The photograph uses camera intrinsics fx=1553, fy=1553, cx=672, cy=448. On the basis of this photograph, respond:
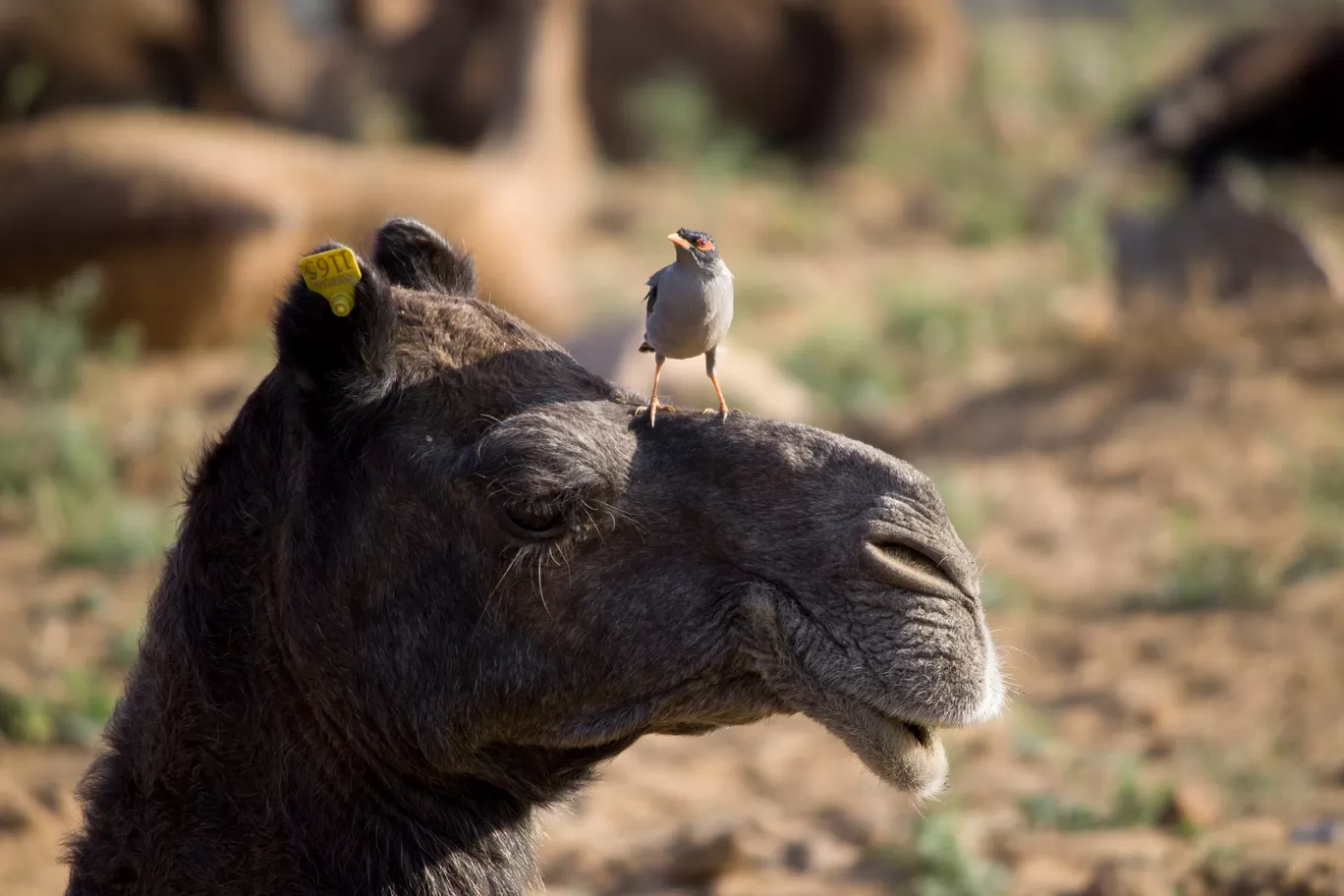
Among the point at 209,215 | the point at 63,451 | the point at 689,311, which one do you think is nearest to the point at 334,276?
the point at 689,311

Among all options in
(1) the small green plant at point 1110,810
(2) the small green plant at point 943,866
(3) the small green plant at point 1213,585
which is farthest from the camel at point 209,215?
(2) the small green plant at point 943,866

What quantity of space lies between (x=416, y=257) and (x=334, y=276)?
54 cm

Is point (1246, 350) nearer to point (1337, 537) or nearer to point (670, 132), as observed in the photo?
point (1337, 537)

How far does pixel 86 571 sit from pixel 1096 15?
23734mm

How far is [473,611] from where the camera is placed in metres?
2.89

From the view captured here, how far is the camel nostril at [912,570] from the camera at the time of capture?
2.69 m

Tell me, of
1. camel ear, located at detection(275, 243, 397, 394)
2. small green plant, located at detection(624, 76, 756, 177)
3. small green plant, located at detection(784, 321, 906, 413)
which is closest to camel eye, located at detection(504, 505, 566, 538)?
camel ear, located at detection(275, 243, 397, 394)

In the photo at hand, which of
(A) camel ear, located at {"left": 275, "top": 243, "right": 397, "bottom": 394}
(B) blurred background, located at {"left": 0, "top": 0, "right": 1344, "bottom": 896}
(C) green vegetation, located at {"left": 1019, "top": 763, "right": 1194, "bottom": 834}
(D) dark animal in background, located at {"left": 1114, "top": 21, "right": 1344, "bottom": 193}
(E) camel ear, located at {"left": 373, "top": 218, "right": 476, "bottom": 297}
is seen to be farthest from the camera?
(D) dark animal in background, located at {"left": 1114, "top": 21, "right": 1344, "bottom": 193}

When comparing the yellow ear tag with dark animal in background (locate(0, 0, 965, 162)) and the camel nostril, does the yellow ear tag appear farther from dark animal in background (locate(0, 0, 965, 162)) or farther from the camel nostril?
dark animal in background (locate(0, 0, 965, 162))

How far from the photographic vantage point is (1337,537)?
7.17 m

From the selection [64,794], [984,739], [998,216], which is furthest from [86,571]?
[998,216]

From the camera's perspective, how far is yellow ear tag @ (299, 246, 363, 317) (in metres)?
2.79

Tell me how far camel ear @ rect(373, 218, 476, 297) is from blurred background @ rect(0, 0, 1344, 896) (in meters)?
1.68

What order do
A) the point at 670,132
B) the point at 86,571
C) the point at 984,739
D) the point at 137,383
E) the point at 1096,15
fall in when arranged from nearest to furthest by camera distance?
1. the point at 984,739
2. the point at 86,571
3. the point at 137,383
4. the point at 670,132
5. the point at 1096,15
